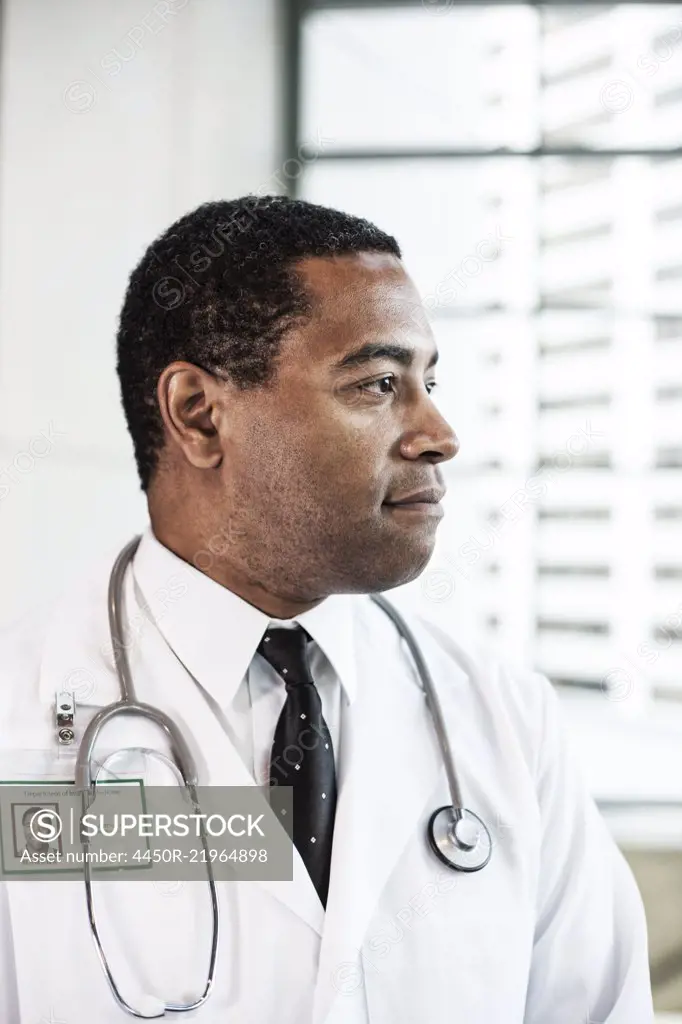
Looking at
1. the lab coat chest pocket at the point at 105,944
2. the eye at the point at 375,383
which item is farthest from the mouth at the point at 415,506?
the lab coat chest pocket at the point at 105,944

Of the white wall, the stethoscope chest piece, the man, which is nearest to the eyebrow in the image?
the man

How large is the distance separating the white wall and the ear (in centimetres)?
76

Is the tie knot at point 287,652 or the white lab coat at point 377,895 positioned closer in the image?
the white lab coat at point 377,895

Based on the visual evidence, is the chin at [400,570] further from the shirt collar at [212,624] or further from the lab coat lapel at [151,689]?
the lab coat lapel at [151,689]

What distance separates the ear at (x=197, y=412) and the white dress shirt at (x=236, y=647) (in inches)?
4.5

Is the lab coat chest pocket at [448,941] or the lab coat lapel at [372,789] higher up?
the lab coat lapel at [372,789]

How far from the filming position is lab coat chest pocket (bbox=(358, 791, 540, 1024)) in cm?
84

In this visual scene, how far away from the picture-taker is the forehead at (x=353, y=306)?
3.09 ft

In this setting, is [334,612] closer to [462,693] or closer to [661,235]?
[462,693]

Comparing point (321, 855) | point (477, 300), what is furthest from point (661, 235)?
point (321, 855)

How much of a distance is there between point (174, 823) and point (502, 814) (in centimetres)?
34

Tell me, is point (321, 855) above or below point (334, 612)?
below

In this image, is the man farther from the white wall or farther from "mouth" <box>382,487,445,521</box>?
the white wall

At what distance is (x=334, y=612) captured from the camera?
102 centimetres
